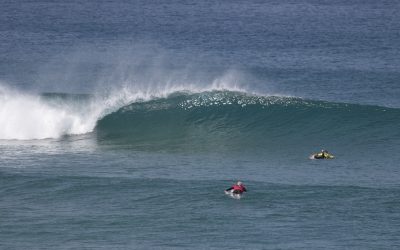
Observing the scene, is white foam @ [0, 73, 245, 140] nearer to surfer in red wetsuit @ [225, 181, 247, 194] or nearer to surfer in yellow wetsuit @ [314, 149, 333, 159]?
surfer in yellow wetsuit @ [314, 149, 333, 159]

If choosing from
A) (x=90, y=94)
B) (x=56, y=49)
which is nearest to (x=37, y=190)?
(x=90, y=94)

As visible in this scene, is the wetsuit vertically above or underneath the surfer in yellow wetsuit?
underneath

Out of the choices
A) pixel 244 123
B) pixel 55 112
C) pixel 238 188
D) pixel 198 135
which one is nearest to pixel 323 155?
pixel 238 188

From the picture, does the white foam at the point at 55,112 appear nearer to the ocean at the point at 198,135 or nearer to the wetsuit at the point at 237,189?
the ocean at the point at 198,135

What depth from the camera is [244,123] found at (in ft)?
189

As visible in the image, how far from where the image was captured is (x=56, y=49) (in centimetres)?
8569

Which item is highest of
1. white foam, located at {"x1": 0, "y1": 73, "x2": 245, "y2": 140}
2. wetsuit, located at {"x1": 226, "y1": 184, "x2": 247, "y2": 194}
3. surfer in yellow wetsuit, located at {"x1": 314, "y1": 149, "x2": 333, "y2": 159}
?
white foam, located at {"x1": 0, "y1": 73, "x2": 245, "y2": 140}

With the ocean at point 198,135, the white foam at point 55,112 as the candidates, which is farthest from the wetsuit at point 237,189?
the white foam at point 55,112

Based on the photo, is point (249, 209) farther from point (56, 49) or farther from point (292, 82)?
point (56, 49)

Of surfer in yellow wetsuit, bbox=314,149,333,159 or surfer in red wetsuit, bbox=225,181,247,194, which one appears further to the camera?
surfer in yellow wetsuit, bbox=314,149,333,159

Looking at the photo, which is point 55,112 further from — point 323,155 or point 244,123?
point 323,155

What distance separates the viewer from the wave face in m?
54.4

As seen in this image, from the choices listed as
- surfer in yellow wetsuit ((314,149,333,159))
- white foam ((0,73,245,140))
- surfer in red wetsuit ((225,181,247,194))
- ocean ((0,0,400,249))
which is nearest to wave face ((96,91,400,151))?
ocean ((0,0,400,249))

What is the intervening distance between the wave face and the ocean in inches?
4.4
